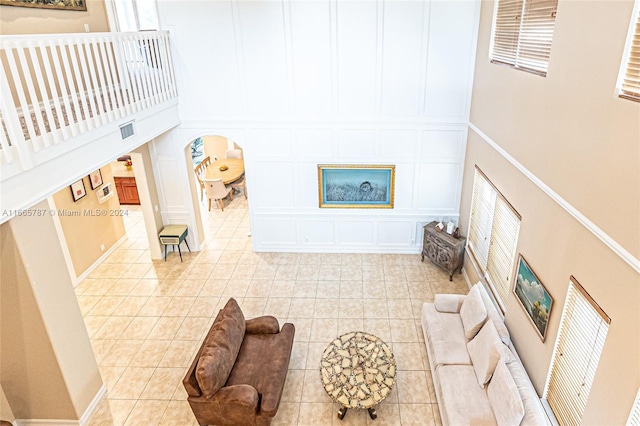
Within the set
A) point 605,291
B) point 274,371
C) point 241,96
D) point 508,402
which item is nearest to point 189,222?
point 241,96

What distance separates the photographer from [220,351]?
17.1 ft

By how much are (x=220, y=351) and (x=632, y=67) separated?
510 centimetres

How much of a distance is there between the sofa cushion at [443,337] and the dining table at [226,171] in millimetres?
7083

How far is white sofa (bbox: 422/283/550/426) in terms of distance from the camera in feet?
14.7

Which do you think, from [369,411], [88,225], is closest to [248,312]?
[369,411]

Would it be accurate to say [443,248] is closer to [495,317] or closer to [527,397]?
[495,317]

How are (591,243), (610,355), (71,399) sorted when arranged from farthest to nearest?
(71,399), (591,243), (610,355)

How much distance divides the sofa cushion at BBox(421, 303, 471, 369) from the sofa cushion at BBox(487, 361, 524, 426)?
26.9 inches

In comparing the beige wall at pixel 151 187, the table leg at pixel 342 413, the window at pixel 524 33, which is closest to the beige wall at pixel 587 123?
the window at pixel 524 33

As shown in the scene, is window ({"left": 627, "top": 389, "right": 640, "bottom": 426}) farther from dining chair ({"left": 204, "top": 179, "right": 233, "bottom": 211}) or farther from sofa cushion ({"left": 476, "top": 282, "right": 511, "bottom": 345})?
dining chair ({"left": 204, "top": 179, "right": 233, "bottom": 211})

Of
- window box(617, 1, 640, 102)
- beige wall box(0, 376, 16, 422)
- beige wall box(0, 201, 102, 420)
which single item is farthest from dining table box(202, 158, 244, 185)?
window box(617, 1, 640, 102)

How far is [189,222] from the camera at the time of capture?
9.14m

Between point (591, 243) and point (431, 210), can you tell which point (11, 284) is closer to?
point (591, 243)

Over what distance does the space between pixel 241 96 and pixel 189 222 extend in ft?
9.93
